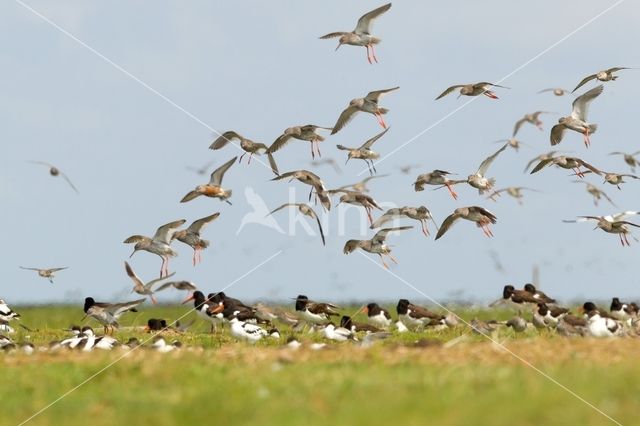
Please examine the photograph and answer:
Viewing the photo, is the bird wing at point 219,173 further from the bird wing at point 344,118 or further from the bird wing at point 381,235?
the bird wing at point 381,235

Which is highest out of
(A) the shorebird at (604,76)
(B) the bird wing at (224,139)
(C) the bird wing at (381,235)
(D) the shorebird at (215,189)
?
(A) the shorebird at (604,76)

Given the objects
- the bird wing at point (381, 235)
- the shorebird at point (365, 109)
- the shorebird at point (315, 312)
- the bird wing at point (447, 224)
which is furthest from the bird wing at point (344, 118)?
the shorebird at point (315, 312)

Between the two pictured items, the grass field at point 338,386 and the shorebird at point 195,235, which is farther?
the shorebird at point 195,235

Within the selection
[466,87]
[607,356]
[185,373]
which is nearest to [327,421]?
[185,373]

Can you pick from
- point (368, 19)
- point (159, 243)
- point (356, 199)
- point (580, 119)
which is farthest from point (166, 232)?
point (580, 119)

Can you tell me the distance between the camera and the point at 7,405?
1469 cm

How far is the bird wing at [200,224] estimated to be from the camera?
31.2 m

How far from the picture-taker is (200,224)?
3127 cm

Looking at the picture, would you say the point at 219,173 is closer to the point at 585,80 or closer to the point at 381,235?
the point at 381,235

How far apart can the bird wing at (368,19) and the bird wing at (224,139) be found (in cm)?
500

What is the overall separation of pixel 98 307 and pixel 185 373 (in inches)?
646

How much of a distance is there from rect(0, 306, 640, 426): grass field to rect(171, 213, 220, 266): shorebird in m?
12.1

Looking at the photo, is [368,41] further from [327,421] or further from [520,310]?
[327,421]

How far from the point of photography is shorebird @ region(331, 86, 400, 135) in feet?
106
